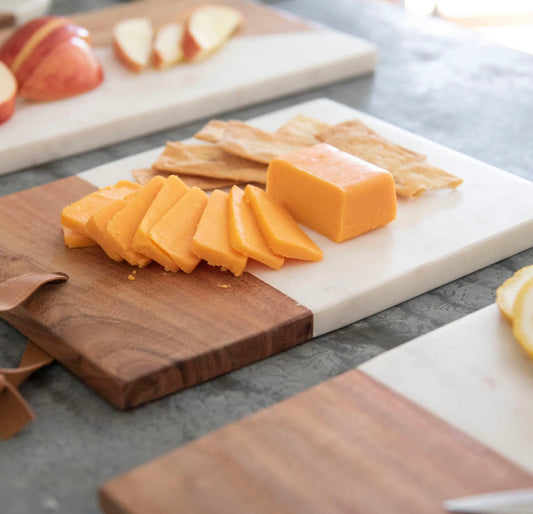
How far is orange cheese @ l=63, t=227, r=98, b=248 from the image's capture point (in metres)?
1.70

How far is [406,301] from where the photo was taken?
1620mm

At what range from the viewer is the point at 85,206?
1.71m

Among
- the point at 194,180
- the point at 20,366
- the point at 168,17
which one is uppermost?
the point at 168,17

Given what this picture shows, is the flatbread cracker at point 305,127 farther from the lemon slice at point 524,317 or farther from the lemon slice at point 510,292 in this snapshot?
the lemon slice at point 524,317

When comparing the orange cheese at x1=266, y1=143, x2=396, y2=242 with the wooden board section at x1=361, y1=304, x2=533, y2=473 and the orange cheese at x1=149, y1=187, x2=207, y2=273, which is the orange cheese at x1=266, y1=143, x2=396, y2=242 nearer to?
the orange cheese at x1=149, y1=187, x2=207, y2=273

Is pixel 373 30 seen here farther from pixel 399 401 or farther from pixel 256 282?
pixel 399 401

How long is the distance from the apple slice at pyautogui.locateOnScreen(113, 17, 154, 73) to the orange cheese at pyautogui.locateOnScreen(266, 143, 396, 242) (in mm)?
1009

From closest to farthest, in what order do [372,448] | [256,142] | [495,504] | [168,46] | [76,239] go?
[495,504]
[372,448]
[76,239]
[256,142]
[168,46]

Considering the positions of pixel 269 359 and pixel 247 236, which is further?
pixel 247 236

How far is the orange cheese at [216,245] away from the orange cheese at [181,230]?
26 mm

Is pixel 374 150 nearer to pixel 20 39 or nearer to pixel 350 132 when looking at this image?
pixel 350 132

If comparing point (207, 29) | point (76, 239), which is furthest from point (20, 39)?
point (76, 239)

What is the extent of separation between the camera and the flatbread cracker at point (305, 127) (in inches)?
81.7

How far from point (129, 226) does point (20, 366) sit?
13.8 inches
